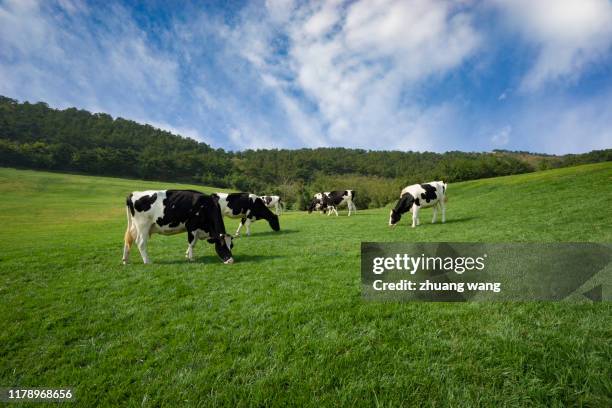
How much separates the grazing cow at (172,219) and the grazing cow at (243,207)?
6.30 meters

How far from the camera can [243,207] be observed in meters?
15.5

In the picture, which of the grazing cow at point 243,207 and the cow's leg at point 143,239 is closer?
the cow's leg at point 143,239

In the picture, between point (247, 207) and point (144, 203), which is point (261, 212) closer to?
point (247, 207)

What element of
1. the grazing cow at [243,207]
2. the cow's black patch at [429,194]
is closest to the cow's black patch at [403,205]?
the cow's black patch at [429,194]

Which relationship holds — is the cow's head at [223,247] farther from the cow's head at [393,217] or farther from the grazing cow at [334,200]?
the grazing cow at [334,200]

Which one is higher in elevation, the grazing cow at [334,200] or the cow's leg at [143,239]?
the grazing cow at [334,200]

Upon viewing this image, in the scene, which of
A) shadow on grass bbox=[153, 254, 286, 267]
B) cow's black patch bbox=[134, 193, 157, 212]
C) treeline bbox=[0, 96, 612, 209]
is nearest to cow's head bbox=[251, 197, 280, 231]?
shadow on grass bbox=[153, 254, 286, 267]

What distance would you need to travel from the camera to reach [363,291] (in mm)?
4938

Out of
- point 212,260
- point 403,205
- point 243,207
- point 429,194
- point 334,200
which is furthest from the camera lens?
point 334,200

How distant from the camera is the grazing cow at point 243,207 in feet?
49.8

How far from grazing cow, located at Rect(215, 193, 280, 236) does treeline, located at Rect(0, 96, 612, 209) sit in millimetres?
44213

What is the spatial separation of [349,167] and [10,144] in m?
117

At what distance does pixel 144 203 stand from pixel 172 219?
2.91 feet

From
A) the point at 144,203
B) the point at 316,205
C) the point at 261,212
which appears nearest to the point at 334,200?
the point at 316,205
